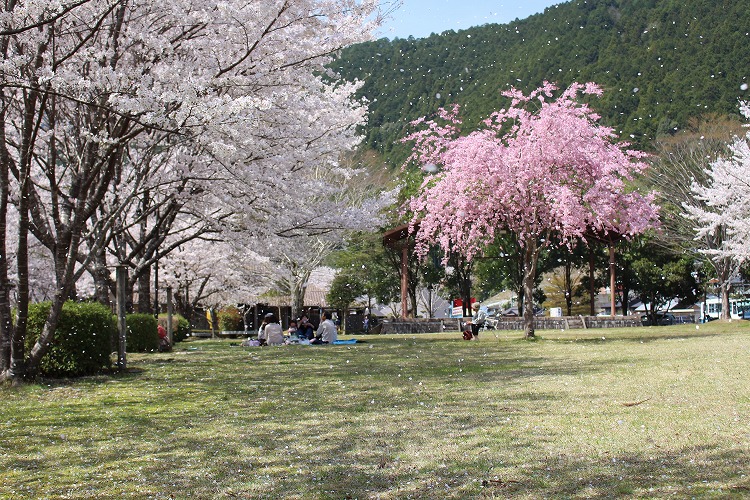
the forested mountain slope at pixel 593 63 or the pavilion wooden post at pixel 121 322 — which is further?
the forested mountain slope at pixel 593 63

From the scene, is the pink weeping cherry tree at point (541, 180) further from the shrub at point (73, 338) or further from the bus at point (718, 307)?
the bus at point (718, 307)

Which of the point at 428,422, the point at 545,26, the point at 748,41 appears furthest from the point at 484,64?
the point at 428,422

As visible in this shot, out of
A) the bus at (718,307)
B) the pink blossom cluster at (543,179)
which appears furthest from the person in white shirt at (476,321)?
the bus at (718,307)

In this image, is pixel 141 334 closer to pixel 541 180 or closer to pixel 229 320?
pixel 541 180

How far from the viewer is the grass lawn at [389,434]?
14.0 ft

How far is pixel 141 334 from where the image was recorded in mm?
16984

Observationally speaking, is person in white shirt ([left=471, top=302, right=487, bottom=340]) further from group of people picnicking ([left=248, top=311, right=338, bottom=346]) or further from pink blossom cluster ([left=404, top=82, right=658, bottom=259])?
group of people picnicking ([left=248, top=311, right=338, bottom=346])

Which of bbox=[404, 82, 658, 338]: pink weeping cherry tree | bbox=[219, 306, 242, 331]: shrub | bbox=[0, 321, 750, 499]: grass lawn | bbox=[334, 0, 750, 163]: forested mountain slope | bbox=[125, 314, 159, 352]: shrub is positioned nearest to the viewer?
bbox=[0, 321, 750, 499]: grass lawn

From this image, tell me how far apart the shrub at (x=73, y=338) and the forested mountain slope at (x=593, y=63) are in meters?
25.1

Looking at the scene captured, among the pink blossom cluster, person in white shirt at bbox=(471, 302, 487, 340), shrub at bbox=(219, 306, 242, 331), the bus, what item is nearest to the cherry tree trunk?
the pink blossom cluster

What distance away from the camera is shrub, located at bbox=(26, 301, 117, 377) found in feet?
35.0

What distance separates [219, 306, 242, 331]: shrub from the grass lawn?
3336 cm

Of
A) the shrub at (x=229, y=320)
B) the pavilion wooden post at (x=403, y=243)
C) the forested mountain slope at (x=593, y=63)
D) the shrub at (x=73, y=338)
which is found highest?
the forested mountain slope at (x=593, y=63)

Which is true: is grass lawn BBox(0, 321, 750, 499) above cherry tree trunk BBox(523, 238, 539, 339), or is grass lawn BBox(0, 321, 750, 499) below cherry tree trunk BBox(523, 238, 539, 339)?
below
